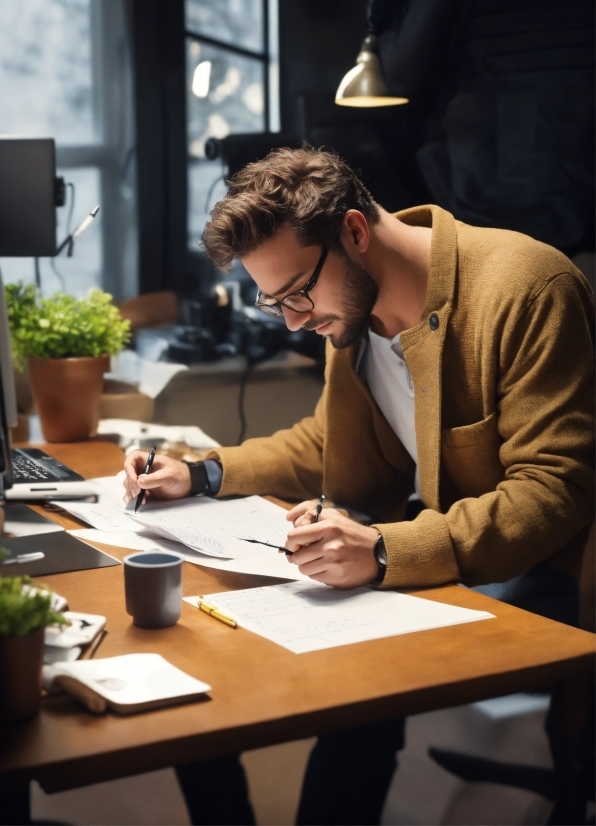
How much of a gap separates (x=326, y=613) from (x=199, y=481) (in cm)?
55

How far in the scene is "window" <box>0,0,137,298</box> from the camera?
7.32ft

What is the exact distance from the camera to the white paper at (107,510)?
1.42 meters

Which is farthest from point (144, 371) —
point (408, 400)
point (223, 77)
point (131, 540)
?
point (131, 540)

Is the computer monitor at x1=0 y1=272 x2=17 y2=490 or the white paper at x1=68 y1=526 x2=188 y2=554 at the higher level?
the computer monitor at x1=0 y1=272 x2=17 y2=490

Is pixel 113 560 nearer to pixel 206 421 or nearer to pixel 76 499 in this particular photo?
pixel 76 499

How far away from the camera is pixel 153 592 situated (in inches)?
40.2

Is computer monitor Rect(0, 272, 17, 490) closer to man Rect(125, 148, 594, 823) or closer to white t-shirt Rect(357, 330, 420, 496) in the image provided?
man Rect(125, 148, 594, 823)

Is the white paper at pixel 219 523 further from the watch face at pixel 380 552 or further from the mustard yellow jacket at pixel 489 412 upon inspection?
the watch face at pixel 380 552

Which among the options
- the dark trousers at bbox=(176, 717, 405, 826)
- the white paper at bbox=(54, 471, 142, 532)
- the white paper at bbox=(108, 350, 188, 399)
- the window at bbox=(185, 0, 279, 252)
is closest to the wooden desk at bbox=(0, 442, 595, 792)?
the white paper at bbox=(54, 471, 142, 532)

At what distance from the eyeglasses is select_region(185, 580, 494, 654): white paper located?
1.63 feet

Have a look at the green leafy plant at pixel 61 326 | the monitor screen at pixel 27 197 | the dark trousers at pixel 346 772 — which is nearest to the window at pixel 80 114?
the monitor screen at pixel 27 197

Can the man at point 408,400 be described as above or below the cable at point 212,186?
below

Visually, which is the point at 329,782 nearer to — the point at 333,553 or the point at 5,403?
the point at 333,553

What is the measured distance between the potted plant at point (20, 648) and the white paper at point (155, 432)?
4.57 ft
